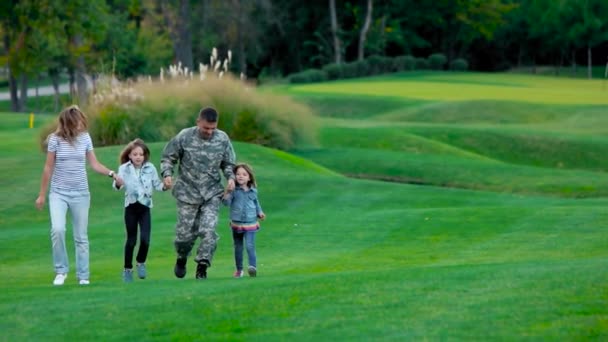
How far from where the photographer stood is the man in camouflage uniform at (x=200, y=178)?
38.8 feet

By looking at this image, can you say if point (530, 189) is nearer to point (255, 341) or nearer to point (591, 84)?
point (255, 341)

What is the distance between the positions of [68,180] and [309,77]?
5715 cm

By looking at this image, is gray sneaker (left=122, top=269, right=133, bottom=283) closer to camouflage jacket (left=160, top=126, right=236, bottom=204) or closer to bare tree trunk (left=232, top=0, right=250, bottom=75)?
camouflage jacket (left=160, top=126, right=236, bottom=204)

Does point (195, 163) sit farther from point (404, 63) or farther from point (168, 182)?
point (404, 63)

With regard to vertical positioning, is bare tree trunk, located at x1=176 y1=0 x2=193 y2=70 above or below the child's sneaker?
above

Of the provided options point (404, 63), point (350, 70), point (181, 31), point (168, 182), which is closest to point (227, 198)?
point (168, 182)

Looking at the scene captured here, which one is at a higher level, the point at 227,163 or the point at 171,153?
the point at 171,153

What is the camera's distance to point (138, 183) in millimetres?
11750

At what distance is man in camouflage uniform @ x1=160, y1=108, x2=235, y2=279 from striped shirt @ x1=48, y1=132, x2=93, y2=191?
0.86m

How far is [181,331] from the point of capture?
8.68m

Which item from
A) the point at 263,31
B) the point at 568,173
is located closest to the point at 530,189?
the point at 568,173

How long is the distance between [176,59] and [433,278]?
211 ft

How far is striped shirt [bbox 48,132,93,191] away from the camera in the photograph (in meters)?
11.3

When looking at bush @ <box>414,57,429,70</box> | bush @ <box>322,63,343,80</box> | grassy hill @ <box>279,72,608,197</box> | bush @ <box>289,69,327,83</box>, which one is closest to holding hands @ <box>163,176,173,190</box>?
grassy hill @ <box>279,72,608,197</box>
